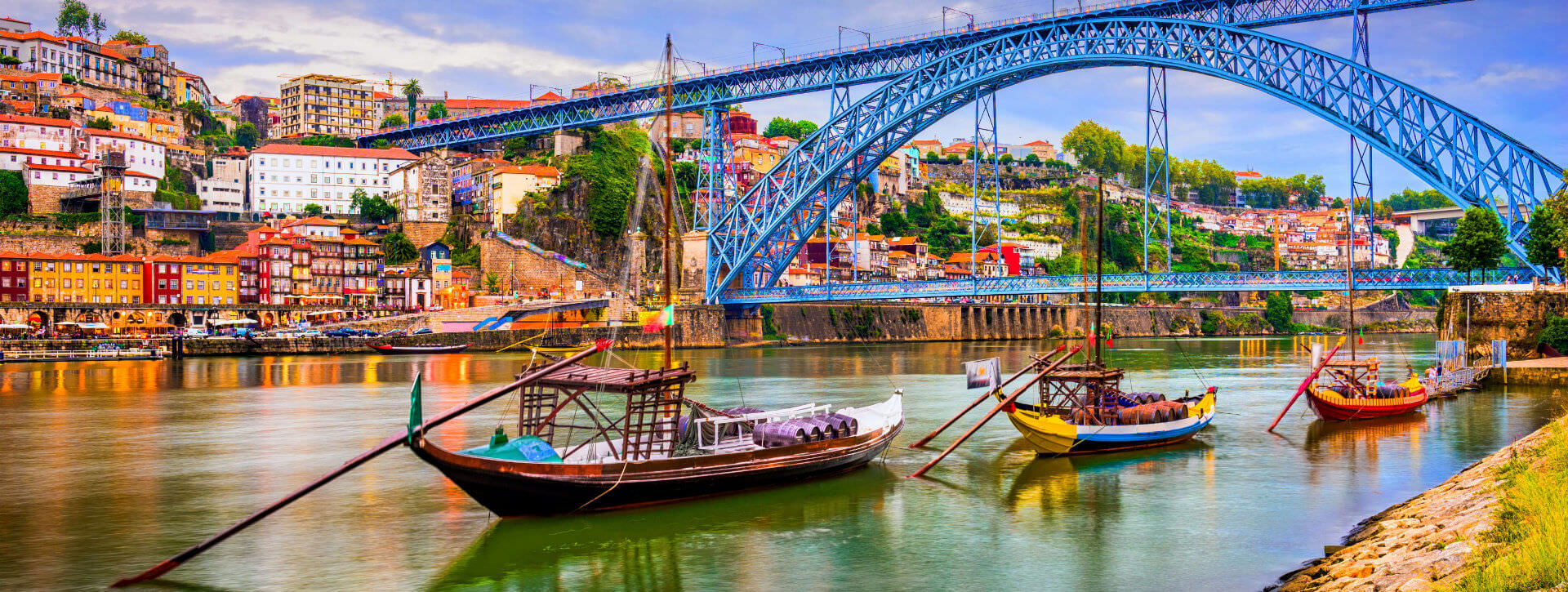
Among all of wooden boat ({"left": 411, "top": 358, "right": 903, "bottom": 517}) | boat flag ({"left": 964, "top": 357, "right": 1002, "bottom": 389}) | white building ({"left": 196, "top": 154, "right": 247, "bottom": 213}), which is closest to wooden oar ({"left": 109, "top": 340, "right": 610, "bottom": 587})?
wooden boat ({"left": 411, "top": 358, "right": 903, "bottom": 517})

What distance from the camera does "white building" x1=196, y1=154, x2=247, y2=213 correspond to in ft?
294

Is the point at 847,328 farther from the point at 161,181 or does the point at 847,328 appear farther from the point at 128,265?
the point at 161,181

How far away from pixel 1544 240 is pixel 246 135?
109 meters

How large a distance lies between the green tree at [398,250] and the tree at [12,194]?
21.7 meters

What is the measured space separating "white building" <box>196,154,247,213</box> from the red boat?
8087cm

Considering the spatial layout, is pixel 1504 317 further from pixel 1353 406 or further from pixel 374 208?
pixel 374 208

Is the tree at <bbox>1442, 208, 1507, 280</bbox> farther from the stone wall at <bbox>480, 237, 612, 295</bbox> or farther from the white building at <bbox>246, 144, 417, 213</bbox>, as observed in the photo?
the white building at <bbox>246, 144, 417, 213</bbox>

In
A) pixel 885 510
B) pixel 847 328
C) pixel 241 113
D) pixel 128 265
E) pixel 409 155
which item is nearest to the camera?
pixel 885 510

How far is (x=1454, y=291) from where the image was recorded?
132 feet

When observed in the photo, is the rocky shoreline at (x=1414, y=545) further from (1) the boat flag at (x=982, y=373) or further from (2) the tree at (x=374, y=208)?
(2) the tree at (x=374, y=208)

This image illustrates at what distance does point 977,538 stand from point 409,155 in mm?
85313

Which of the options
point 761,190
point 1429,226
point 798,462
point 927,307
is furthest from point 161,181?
point 1429,226

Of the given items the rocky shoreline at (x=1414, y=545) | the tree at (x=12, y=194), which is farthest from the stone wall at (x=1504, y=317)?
the tree at (x=12, y=194)

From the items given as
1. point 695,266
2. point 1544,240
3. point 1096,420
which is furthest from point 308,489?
point 695,266
